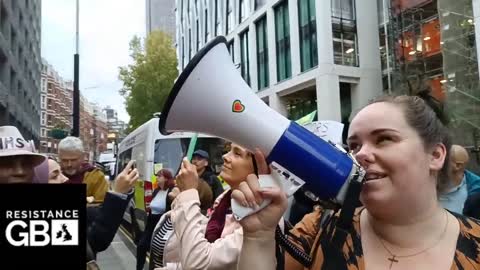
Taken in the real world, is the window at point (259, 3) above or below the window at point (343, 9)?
above

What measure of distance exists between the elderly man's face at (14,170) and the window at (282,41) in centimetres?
1971

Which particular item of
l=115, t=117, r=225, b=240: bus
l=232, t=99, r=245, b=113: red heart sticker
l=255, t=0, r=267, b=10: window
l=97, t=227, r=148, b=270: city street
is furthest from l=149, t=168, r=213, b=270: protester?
l=255, t=0, r=267, b=10: window

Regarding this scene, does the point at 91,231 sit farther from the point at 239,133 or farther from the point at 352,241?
the point at 352,241

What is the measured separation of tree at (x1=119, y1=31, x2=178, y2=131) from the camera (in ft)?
92.9

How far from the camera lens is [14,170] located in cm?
197

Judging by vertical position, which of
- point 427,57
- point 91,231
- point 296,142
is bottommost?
point 91,231

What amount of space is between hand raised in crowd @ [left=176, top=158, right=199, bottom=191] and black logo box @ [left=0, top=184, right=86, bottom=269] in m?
0.63

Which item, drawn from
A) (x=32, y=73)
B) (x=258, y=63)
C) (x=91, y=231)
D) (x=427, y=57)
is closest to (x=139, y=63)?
(x=258, y=63)

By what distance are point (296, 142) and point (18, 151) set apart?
4.15ft

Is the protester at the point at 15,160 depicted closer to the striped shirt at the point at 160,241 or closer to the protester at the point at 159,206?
the striped shirt at the point at 160,241

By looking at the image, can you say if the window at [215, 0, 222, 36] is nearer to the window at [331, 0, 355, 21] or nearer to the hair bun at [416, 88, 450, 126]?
the window at [331, 0, 355, 21]

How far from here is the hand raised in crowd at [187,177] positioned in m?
2.06

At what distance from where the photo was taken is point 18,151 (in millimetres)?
1965

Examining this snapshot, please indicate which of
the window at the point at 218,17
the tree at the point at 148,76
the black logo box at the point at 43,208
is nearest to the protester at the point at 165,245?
the black logo box at the point at 43,208
